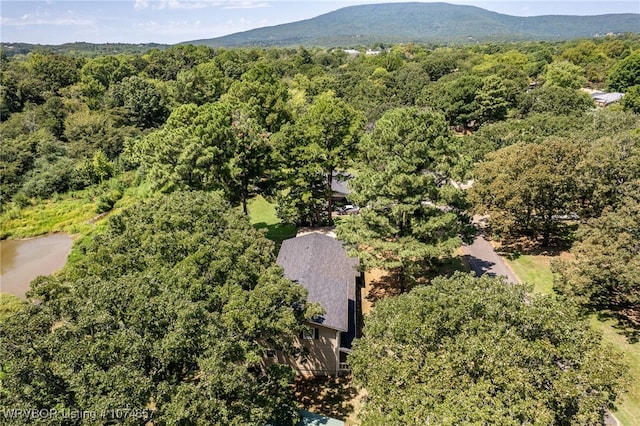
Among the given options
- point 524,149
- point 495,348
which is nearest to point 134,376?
point 495,348

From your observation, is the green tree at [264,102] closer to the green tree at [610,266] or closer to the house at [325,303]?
the house at [325,303]

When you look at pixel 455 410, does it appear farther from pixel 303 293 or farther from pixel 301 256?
pixel 301 256

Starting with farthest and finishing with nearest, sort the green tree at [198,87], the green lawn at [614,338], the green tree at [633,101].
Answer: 1. the green tree at [198,87]
2. the green tree at [633,101]
3. the green lawn at [614,338]

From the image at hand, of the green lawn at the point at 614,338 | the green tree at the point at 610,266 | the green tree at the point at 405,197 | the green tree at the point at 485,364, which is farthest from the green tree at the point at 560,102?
the green tree at the point at 485,364

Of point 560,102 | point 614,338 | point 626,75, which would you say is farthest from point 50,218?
point 626,75

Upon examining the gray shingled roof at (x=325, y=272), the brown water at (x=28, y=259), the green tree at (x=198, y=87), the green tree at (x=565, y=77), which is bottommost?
the brown water at (x=28, y=259)

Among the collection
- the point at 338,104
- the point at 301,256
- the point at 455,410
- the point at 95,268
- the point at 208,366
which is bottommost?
the point at 301,256
